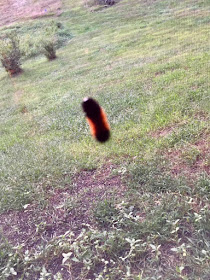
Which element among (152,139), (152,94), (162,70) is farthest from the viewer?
(162,70)

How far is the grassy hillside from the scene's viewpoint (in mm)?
1797

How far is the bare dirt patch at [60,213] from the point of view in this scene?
2.11 metres

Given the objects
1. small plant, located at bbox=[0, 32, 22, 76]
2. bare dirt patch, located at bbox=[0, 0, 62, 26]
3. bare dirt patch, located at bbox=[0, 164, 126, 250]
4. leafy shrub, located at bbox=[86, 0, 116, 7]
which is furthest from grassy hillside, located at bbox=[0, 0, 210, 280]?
leafy shrub, located at bbox=[86, 0, 116, 7]

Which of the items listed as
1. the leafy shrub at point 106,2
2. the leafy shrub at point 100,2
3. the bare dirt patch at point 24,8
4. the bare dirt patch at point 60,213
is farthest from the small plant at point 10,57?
the bare dirt patch at point 60,213

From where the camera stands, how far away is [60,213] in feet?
7.39

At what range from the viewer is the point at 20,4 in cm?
589

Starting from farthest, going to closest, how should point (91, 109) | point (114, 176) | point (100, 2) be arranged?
1. point (100, 2)
2. point (114, 176)
3. point (91, 109)

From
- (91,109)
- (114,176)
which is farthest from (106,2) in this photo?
(91,109)

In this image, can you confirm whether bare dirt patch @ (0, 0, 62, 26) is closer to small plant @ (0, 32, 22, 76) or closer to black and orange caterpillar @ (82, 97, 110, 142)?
small plant @ (0, 32, 22, 76)

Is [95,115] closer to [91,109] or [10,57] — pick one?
[91,109]

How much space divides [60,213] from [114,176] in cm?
56

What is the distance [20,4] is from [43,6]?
52 centimetres

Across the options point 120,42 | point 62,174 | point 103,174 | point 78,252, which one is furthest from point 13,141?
point 120,42

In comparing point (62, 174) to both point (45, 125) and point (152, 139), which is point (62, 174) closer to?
point (152, 139)
